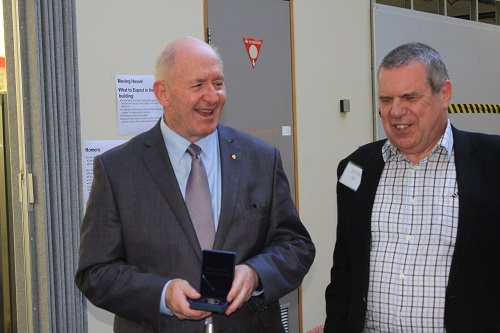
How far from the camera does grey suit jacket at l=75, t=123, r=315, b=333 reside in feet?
6.78

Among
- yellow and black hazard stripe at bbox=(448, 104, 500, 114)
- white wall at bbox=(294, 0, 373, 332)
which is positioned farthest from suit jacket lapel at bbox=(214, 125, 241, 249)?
yellow and black hazard stripe at bbox=(448, 104, 500, 114)

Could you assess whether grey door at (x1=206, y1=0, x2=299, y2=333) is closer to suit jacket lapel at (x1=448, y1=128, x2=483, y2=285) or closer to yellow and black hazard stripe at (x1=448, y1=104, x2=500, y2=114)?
yellow and black hazard stripe at (x1=448, y1=104, x2=500, y2=114)

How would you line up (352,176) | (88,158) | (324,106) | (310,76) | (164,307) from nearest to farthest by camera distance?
(164,307), (352,176), (88,158), (310,76), (324,106)

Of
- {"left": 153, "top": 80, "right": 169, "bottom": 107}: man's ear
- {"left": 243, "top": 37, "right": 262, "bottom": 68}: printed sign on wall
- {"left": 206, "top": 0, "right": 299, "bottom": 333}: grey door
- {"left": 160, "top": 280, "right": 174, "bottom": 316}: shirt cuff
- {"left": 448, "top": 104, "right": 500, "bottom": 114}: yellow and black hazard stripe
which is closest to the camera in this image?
{"left": 160, "top": 280, "right": 174, "bottom": 316}: shirt cuff

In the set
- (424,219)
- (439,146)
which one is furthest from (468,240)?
(439,146)

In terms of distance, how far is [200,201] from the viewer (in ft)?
7.11

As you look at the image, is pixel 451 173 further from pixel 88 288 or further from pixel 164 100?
pixel 88 288

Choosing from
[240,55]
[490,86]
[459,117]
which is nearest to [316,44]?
[240,55]

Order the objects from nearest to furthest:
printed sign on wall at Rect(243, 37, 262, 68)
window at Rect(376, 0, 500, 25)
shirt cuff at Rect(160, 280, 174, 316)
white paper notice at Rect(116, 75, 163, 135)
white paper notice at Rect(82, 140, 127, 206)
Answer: shirt cuff at Rect(160, 280, 174, 316)
white paper notice at Rect(82, 140, 127, 206)
white paper notice at Rect(116, 75, 163, 135)
printed sign on wall at Rect(243, 37, 262, 68)
window at Rect(376, 0, 500, 25)

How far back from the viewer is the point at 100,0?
394 centimetres

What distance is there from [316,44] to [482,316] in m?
3.65

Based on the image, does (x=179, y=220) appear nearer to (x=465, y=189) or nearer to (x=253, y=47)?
(x=465, y=189)

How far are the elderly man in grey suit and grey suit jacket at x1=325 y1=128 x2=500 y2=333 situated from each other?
23 centimetres

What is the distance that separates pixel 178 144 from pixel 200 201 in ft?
0.72
